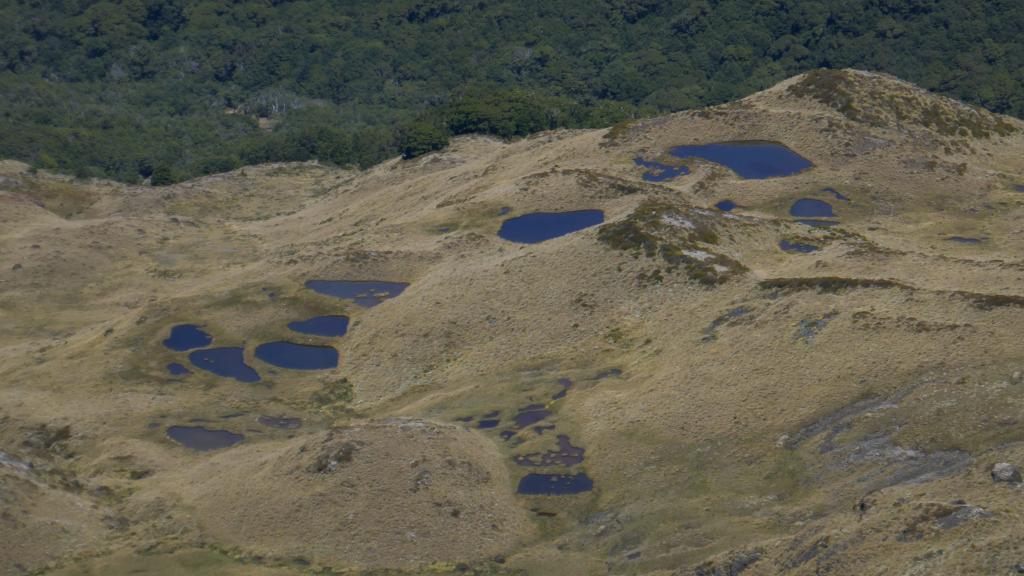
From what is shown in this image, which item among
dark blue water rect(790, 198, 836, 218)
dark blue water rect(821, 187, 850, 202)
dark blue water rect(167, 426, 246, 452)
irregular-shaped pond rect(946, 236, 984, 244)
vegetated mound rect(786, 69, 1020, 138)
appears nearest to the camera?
dark blue water rect(167, 426, 246, 452)

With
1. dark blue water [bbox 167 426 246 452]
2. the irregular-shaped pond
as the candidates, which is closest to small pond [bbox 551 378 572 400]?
dark blue water [bbox 167 426 246 452]

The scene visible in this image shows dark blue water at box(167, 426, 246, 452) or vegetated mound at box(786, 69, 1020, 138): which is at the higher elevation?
vegetated mound at box(786, 69, 1020, 138)

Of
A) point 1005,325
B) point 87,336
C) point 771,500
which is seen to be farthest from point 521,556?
point 87,336

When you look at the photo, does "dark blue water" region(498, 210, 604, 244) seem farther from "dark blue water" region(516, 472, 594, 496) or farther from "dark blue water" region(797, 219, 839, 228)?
"dark blue water" region(516, 472, 594, 496)

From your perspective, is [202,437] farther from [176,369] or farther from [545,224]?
[545,224]

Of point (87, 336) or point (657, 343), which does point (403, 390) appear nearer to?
point (657, 343)

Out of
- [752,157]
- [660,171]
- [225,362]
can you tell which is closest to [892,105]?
[752,157]
